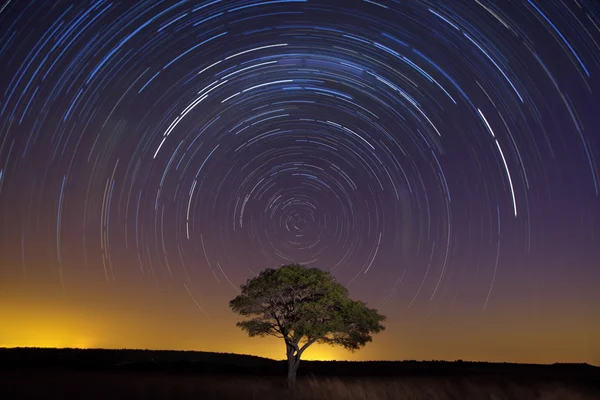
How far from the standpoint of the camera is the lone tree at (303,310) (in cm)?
2816

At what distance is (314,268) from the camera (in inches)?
1163

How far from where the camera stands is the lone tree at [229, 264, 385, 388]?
28.2 meters

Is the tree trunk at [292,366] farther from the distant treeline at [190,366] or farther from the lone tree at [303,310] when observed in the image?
the distant treeline at [190,366]

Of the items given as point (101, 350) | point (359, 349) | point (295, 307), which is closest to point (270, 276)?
point (295, 307)

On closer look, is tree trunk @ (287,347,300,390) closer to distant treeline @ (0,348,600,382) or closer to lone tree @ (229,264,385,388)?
lone tree @ (229,264,385,388)

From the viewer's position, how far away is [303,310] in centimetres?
2805

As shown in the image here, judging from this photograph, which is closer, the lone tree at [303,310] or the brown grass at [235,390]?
the brown grass at [235,390]

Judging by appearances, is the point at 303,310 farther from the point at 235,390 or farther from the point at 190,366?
the point at 190,366

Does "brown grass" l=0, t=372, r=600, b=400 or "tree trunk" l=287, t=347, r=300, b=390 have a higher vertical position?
"tree trunk" l=287, t=347, r=300, b=390

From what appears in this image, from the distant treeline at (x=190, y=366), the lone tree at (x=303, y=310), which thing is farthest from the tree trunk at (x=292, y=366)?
the distant treeline at (x=190, y=366)

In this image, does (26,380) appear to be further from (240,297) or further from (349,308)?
(349,308)

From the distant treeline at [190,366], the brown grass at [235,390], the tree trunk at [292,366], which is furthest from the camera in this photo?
the distant treeline at [190,366]

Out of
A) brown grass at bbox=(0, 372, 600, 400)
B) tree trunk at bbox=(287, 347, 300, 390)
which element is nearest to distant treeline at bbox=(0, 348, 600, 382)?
tree trunk at bbox=(287, 347, 300, 390)

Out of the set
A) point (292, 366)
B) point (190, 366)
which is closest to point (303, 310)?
point (292, 366)
